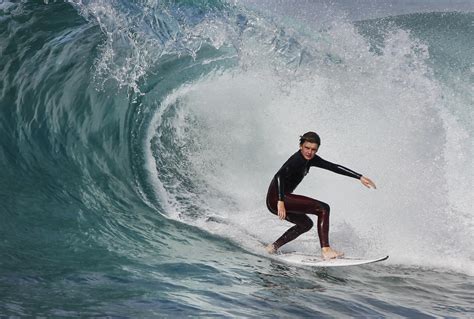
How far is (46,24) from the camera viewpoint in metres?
9.43

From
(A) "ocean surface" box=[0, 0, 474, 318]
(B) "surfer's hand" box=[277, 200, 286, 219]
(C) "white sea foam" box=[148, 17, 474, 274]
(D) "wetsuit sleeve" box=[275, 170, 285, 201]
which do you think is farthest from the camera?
(C) "white sea foam" box=[148, 17, 474, 274]

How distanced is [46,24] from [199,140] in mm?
2903

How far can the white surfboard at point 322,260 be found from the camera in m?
6.38

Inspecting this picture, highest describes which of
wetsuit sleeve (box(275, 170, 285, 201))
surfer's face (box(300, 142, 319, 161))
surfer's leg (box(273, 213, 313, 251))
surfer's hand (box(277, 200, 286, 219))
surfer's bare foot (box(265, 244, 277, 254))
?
surfer's face (box(300, 142, 319, 161))

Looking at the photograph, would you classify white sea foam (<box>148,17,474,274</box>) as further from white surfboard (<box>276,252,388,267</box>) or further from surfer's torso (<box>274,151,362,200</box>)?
surfer's torso (<box>274,151,362,200</box>)

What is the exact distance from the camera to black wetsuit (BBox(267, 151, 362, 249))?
6598 mm

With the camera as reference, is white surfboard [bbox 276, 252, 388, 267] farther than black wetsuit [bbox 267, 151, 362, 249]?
No

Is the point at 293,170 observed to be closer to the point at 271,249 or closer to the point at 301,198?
the point at 301,198

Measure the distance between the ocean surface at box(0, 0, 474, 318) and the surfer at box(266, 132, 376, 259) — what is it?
0.39 metres

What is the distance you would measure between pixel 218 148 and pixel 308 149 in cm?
360

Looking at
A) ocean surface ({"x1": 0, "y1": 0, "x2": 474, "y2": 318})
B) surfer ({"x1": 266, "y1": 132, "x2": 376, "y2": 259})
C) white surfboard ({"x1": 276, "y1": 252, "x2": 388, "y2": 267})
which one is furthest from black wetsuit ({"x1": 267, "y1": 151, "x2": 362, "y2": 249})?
ocean surface ({"x1": 0, "y1": 0, "x2": 474, "y2": 318})

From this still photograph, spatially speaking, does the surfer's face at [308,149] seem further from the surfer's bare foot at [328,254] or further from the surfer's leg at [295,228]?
the surfer's bare foot at [328,254]

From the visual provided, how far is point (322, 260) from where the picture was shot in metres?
6.53

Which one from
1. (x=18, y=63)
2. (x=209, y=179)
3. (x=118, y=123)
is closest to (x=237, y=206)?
(x=209, y=179)
